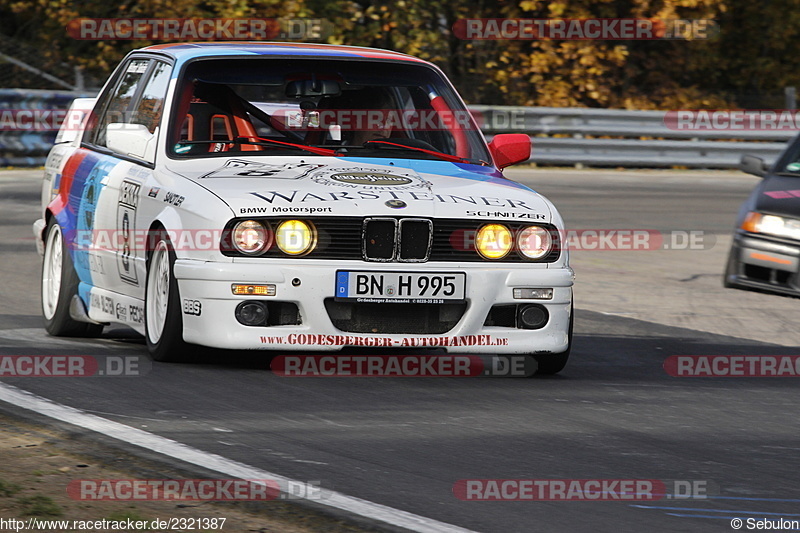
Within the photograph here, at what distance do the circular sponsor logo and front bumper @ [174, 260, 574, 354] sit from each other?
0.50m

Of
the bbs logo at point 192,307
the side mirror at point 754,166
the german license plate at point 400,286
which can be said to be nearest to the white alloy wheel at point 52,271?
the bbs logo at point 192,307

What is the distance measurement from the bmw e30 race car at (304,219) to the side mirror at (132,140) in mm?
12

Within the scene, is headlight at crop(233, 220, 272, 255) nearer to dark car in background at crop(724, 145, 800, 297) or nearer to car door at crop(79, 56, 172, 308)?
car door at crop(79, 56, 172, 308)

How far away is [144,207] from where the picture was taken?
7449 millimetres

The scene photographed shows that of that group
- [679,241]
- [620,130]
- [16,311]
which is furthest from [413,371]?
[620,130]

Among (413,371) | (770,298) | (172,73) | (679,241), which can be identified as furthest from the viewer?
(679,241)

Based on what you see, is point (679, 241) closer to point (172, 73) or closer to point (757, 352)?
point (757, 352)

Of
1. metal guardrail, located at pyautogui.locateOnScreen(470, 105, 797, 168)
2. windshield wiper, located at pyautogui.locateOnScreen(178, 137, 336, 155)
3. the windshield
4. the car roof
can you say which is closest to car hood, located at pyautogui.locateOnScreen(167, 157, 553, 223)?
windshield wiper, located at pyautogui.locateOnScreen(178, 137, 336, 155)

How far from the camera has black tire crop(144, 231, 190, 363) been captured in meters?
7.01

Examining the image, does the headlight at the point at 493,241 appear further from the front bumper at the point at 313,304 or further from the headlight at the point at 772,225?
the headlight at the point at 772,225

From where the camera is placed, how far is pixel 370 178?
7.20 meters

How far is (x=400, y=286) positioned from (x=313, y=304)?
40 centimetres

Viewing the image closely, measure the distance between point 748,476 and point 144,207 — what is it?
3422mm

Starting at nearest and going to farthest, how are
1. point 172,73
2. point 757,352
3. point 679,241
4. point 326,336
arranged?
point 326,336, point 172,73, point 757,352, point 679,241
